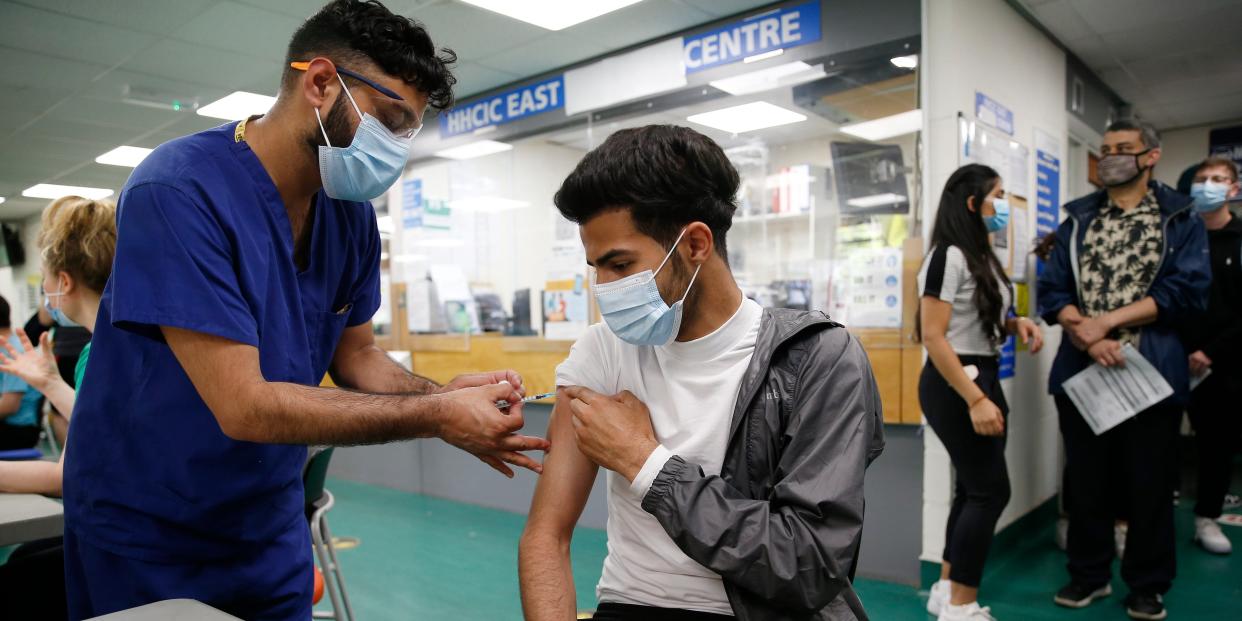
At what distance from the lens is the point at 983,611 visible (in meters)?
2.47

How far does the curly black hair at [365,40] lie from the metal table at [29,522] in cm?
105

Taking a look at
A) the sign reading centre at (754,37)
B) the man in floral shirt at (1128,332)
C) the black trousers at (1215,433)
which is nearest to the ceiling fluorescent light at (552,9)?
the sign reading centre at (754,37)

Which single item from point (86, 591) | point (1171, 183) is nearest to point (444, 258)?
point (86, 591)

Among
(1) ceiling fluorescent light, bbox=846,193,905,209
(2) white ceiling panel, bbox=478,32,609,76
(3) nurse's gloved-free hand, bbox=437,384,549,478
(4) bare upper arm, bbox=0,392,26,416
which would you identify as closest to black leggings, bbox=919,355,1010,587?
(1) ceiling fluorescent light, bbox=846,193,905,209

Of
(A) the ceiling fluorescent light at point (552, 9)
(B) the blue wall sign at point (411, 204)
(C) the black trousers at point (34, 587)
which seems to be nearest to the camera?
(C) the black trousers at point (34, 587)

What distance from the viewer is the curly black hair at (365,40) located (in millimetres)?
1290

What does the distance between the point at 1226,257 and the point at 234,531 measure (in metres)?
A: 4.37

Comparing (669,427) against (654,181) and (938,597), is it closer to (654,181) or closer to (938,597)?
(654,181)

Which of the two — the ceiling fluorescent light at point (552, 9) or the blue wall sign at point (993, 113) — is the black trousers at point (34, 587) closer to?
the ceiling fluorescent light at point (552, 9)

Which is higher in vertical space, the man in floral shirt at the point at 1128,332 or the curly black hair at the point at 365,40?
the curly black hair at the point at 365,40

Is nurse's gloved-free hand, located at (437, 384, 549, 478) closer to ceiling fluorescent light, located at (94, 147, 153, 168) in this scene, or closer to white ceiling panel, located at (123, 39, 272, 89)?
white ceiling panel, located at (123, 39, 272, 89)

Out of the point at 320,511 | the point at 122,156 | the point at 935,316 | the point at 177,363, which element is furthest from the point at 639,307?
the point at 122,156

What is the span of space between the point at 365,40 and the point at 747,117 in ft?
8.77

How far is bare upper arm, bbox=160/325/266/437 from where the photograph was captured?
105cm
